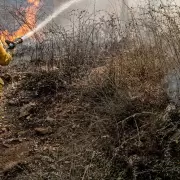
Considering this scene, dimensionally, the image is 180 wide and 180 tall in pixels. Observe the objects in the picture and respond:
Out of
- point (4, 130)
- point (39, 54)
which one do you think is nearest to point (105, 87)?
point (4, 130)

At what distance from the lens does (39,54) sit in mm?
7758

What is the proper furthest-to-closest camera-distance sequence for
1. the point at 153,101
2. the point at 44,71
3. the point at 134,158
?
the point at 44,71 → the point at 153,101 → the point at 134,158

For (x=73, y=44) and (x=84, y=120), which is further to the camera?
(x=73, y=44)

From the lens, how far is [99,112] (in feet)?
15.5

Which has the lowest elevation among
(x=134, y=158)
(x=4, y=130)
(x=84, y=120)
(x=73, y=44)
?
(x=134, y=158)

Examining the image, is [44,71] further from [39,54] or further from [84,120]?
[84,120]

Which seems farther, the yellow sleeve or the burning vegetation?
the yellow sleeve

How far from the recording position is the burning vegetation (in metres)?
3.74

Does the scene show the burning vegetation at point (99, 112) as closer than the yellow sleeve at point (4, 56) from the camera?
Yes

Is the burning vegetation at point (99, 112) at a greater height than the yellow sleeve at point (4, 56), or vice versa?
the yellow sleeve at point (4, 56)

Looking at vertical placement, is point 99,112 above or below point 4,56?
below

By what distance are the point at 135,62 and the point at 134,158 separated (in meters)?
1.81

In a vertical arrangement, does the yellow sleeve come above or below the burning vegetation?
above

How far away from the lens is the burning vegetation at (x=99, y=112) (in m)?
3.74
